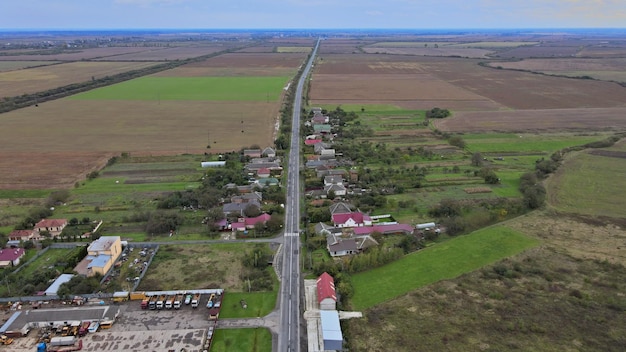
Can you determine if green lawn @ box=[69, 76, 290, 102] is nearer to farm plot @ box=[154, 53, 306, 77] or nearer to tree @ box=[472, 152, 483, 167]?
farm plot @ box=[154, 53, 306, 77]

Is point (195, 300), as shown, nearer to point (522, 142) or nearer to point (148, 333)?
point (148, 333)

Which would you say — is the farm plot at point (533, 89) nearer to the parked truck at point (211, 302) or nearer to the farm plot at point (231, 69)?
the farm plot at point (231, 69)

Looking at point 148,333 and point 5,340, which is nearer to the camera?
point 5,340

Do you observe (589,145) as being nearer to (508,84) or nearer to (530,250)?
(530,250)

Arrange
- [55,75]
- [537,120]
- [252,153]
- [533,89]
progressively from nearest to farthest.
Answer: [252,153]
[537,120]
[533,89]
[55,75]

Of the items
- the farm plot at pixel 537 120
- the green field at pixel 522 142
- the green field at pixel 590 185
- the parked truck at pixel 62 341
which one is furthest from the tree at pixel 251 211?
the farm plot at pixel 537 120

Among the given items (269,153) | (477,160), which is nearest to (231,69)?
(269,153)
